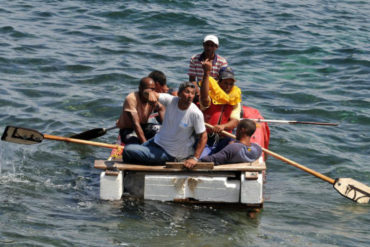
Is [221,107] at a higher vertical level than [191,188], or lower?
higher

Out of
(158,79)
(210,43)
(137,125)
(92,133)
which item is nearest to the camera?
(137,125)

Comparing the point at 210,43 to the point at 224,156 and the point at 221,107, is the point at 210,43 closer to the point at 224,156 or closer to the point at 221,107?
the point at 221,107

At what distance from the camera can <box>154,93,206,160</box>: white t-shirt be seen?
8039 millimetres

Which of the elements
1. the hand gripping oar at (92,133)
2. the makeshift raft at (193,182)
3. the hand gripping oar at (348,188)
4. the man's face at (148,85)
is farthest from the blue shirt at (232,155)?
the hand gripping oar at (92,133)

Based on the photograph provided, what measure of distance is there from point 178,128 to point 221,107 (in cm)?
117

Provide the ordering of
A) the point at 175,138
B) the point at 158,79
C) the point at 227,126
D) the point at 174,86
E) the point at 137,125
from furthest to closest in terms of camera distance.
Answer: the point at 174,86, the point at 158,79, the point at 227,126, the point at 137,125, the point at 175,138

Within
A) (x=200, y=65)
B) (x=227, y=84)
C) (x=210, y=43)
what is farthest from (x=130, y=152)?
(x=210, y=43)

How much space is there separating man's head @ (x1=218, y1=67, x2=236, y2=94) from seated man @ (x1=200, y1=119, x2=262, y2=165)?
72 centimetres

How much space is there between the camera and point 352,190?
9.23 m

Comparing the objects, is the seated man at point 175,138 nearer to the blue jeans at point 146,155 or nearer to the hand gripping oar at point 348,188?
the blue jeans at point 146,155

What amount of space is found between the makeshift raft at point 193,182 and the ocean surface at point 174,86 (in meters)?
0.23

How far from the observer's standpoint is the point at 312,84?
592 inches

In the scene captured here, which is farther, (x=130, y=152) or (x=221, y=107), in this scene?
(x=221, y=107)

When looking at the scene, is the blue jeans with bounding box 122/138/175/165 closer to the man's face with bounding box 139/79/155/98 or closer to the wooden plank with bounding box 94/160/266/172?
the wooden plank with bounding box 94/160/266/172
